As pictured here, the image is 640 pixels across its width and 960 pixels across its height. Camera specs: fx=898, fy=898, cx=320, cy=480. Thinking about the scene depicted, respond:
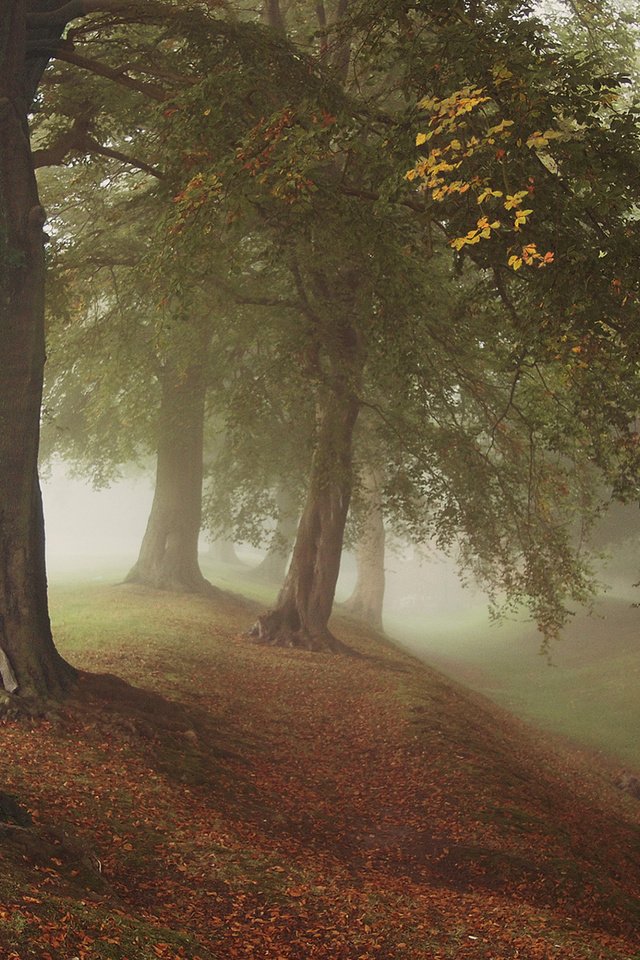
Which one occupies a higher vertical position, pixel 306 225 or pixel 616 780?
pixel 306 225

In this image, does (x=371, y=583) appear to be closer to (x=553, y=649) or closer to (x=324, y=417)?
(x=553, y=649)

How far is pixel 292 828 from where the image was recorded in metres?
9.23

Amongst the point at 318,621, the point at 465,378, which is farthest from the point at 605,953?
the point at 318,621

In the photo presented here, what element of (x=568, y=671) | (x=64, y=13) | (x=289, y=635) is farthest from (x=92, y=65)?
(x=568, y=671)

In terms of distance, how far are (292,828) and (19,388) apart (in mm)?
5892

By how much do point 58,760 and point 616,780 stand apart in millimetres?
11830

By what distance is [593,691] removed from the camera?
27.8m

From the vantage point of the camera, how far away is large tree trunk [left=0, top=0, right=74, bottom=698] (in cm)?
1045

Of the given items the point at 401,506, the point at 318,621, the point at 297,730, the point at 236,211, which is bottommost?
the point at 297,730

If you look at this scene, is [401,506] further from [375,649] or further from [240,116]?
[240,116]

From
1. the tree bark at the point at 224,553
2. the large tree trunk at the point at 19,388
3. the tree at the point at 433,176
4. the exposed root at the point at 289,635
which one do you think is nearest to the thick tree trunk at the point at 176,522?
the exposed root at the point at 289,635

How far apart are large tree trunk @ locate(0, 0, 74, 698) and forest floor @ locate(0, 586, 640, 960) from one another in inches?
31.7

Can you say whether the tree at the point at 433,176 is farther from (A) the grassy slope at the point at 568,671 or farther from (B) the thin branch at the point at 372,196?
(A) the grassy slope at the point at 568,671

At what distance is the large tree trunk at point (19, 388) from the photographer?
34.3ft
